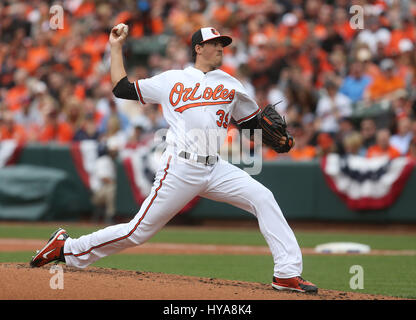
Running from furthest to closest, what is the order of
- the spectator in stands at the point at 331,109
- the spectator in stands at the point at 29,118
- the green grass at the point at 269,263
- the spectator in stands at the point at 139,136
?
the spectator in stands at the point at 29,118 < the spectator in stands at the point at 139,136 < the spectator in stands at the point at 331,109 < the green grass at the point at 269,263

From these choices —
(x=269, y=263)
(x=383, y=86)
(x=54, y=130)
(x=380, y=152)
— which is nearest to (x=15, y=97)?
(x=54, y=130)

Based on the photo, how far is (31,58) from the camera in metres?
17.5

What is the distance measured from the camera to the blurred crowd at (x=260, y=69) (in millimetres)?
12680

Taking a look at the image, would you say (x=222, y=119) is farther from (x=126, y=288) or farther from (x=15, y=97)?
(x=15, y=97)

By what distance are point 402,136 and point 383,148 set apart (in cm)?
40

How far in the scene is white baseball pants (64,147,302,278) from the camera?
5.50 meters

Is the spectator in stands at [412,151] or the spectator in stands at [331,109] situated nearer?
the spectator in stands at [412,151]

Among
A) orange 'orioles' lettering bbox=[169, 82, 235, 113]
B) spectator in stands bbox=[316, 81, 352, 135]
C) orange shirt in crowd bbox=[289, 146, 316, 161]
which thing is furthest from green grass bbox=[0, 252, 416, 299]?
spectator in stands bbox=[316, 81, 352, 135]

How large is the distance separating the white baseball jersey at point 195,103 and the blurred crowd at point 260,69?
6716 millimetres

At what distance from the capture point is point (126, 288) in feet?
17.1

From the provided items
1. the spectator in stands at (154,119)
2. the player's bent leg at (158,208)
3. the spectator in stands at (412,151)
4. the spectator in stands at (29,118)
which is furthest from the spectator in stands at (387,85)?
the player's bent leg at (158,208)

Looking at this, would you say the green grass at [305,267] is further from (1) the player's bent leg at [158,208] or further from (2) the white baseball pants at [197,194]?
(1) the player's bent leg at [158,208]

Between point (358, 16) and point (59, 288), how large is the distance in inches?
385
